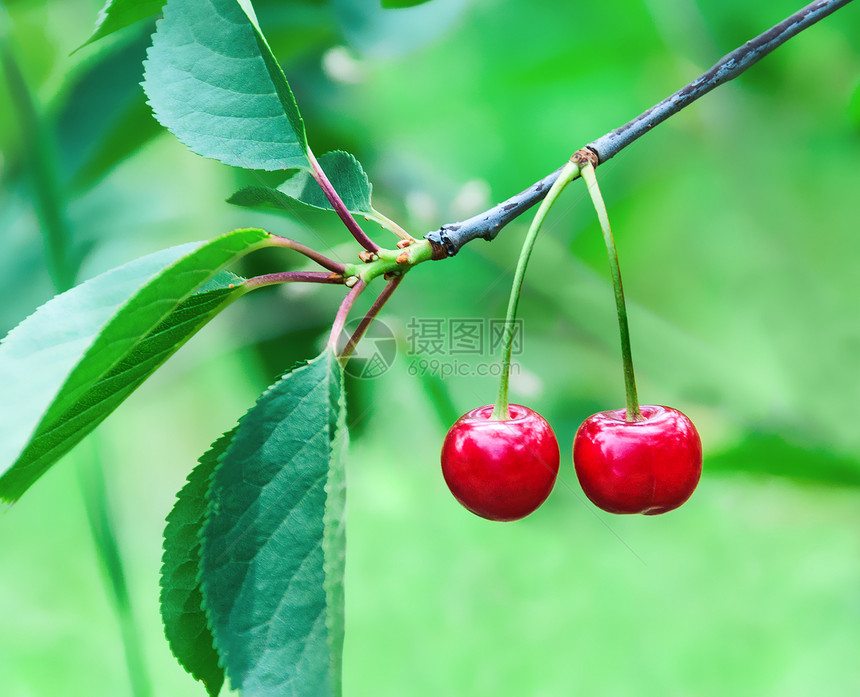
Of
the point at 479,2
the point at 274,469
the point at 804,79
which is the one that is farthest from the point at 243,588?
the point at 804,79

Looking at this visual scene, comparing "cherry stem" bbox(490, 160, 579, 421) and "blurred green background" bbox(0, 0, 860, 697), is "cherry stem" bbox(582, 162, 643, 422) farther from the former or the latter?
"blurred green background" bbox(0, 0, 860, 697)

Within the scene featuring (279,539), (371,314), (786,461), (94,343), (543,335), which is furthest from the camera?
(543,335)

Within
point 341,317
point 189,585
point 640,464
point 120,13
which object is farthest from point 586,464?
point 120,13

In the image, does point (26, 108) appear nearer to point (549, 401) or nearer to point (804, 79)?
point (549, 401)

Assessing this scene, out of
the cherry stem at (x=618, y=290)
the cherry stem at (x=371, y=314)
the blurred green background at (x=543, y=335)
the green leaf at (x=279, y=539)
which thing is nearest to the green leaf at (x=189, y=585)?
the green leaf at (x=279, y=539)

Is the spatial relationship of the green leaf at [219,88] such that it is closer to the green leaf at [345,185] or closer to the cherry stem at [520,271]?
the green leaf at [345,185]

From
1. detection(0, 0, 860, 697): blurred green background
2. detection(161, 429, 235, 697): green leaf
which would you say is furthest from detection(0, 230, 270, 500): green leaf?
detection(0, 0, 860, 697): blurred green background

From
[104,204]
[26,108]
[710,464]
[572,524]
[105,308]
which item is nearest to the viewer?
[105,308]

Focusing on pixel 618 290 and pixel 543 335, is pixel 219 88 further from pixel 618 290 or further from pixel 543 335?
pixel 543 335
